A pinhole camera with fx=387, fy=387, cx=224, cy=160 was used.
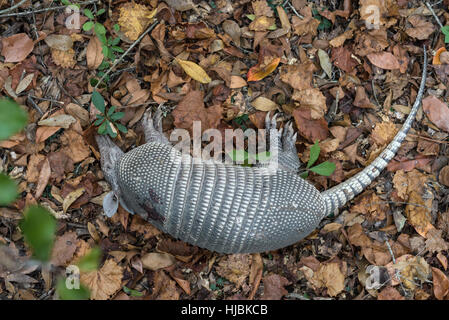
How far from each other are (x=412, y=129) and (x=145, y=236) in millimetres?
2726

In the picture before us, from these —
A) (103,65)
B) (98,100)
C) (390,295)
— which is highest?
(103,65)

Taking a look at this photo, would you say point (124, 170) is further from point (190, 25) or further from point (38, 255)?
point (38, 255)

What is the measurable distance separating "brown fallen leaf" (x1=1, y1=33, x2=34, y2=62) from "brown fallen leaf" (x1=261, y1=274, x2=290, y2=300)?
2982 millimetres

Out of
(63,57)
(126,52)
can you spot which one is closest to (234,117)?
(126,52)

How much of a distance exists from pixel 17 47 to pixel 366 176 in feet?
10.9

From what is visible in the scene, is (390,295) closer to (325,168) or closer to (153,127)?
(325,168)

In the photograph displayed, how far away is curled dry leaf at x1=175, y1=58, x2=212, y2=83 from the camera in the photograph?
143 inches

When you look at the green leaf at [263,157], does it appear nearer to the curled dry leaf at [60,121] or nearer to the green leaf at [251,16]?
the green leaf at [251,16]

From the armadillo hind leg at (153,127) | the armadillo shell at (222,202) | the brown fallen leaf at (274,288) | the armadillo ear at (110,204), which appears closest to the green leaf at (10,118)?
the armadillo shell at (222,202)

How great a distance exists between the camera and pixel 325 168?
3395 mm

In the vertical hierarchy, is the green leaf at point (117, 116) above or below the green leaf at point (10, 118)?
below

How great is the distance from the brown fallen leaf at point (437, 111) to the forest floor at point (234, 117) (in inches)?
0.6

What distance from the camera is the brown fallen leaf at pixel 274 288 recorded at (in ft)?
11.5

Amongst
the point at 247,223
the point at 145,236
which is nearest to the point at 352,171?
the point at 247,223
